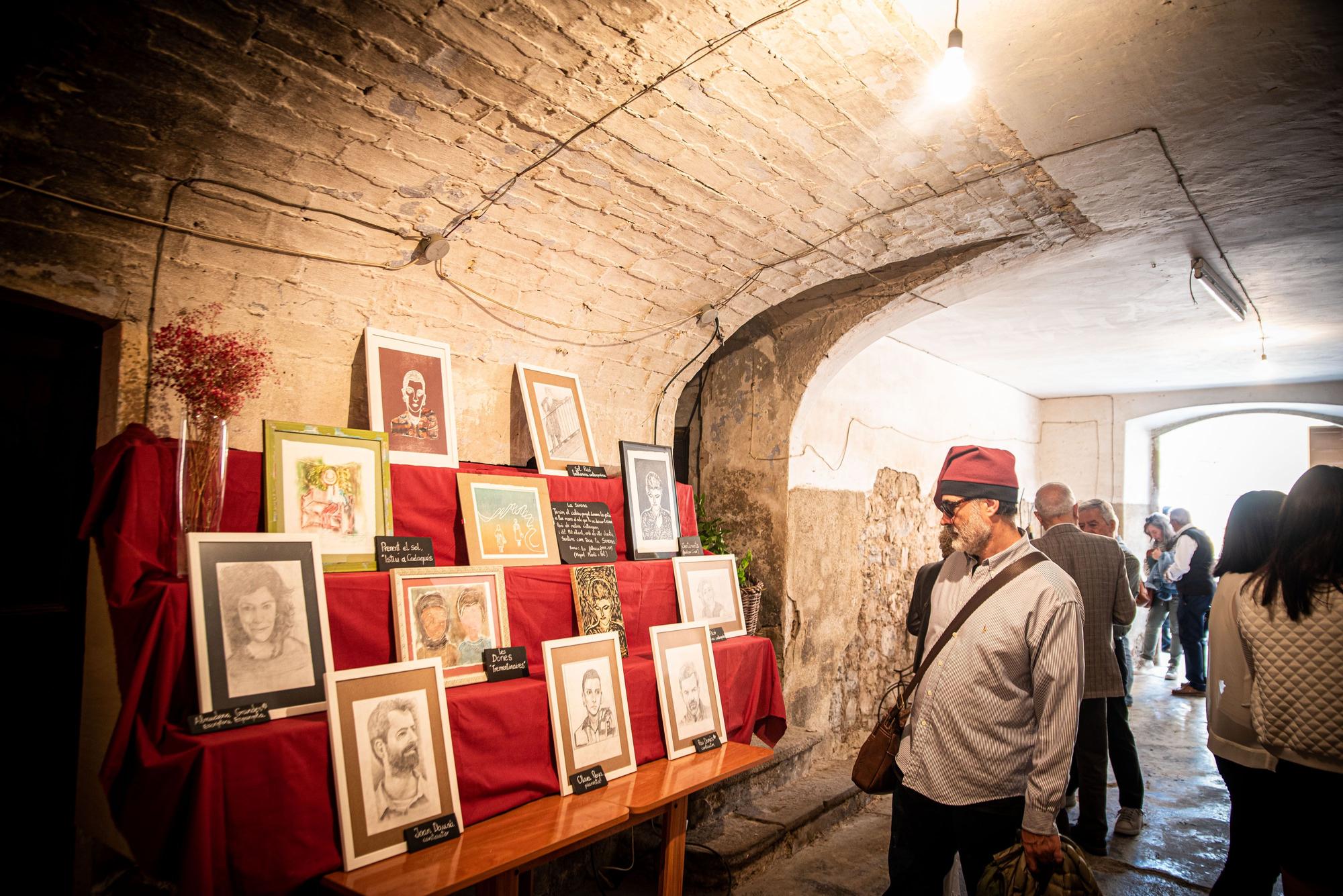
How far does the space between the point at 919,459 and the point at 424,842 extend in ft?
17.7

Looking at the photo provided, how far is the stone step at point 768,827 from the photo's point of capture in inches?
133

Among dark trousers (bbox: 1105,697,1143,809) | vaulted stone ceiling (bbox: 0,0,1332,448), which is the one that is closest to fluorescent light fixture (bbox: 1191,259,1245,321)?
vaulted stone ceiling (bbox: 0,0,1332,448)

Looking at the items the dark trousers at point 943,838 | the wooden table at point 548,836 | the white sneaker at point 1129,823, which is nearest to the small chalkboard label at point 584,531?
the wooden table at point 548,836

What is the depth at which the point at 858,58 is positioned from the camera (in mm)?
2387

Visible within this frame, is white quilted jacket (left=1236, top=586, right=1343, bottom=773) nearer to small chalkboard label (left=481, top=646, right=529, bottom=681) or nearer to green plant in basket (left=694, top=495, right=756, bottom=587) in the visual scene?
small chalkboard label (left=481, top=646, right=529, bottom=681)

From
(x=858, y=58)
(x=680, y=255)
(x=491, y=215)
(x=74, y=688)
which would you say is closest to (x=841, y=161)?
(x=858, y=58)

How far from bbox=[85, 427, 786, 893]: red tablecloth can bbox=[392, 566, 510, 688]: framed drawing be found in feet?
0.24

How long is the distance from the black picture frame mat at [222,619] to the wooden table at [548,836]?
0.47 m

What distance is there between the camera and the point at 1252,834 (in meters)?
2.24

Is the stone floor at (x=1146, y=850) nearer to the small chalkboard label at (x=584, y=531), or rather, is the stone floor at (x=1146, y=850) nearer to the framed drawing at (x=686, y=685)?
the framed drawing at (x=686, y=685)

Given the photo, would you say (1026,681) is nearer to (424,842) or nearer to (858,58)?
(424,842)

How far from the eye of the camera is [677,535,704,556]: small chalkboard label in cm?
361

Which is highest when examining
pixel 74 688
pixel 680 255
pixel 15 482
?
pixel 680 255

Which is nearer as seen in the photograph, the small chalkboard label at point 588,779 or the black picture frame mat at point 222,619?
the black picture frame mat at point 222,619
